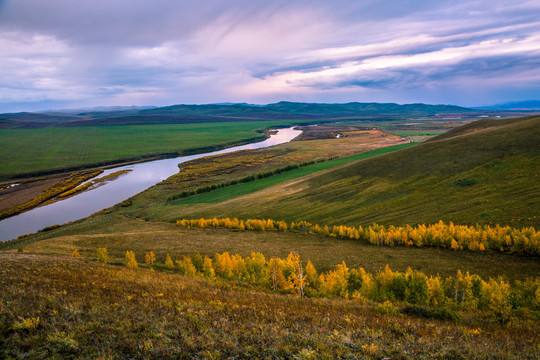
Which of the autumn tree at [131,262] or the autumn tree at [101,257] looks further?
the autumn tree at [101,257]

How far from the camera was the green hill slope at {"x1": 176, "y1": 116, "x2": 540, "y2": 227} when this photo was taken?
175ft

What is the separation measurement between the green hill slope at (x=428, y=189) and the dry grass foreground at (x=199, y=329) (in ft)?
129

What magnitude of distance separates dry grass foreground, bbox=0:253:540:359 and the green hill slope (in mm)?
39192

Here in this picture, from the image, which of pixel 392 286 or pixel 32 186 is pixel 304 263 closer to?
pixel 392 286

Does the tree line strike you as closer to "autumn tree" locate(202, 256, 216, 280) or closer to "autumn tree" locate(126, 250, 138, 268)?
"autumn tree" locate(202, 256, 216, 280)

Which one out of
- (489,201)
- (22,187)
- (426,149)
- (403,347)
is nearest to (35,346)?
(403,347)

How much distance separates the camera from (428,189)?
6794 centimetres

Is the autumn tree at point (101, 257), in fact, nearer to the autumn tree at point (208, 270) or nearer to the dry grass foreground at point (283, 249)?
the dry grass foreground at point (283, 249)

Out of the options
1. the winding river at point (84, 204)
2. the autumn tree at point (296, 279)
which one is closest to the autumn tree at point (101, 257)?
the autumn tree at point (296, 279)

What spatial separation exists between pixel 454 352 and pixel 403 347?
7.32 feet

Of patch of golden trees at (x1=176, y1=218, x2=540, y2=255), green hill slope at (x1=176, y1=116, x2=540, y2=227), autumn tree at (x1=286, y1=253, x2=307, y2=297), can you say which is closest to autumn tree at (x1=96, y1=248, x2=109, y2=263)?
autumn tree at (x1=286, y1=253, x2=307, y2=297)

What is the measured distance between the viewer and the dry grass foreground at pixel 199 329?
11820 millimetres

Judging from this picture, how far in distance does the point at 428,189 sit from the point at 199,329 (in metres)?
67.5

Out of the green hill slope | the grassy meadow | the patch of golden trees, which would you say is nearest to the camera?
the grassy meadow
